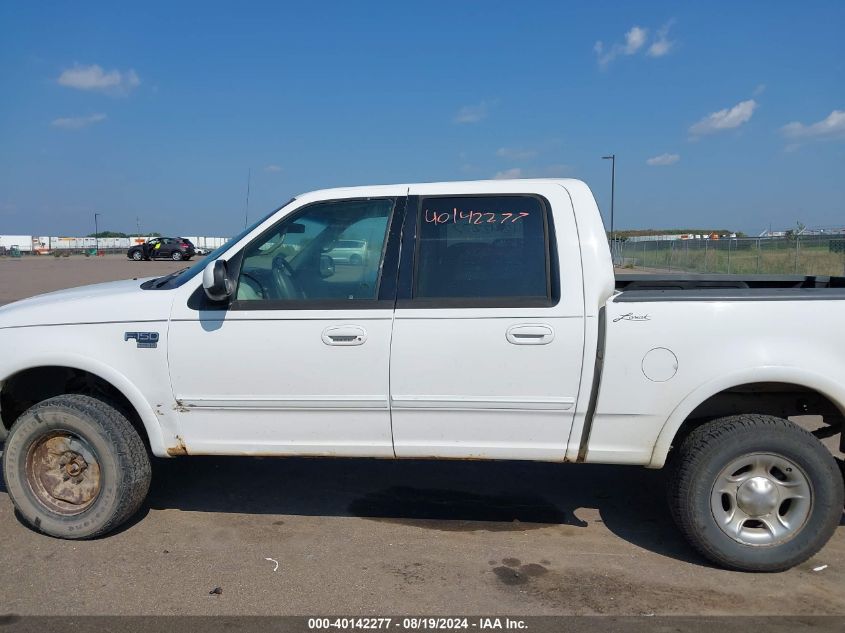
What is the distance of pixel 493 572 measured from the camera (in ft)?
11.9

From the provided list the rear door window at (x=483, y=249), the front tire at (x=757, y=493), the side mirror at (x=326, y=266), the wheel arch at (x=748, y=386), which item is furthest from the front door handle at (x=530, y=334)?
the side mirror at (x=326, y=266)

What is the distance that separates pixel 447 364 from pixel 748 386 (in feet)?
5.19

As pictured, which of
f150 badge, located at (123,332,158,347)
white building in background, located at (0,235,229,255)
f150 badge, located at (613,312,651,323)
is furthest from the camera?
white building in background, located at (0,235,229,255)

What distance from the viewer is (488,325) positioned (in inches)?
140

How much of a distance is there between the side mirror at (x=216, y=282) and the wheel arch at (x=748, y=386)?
2397 mm

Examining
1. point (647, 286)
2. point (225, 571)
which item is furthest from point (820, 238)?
point (225, 571)

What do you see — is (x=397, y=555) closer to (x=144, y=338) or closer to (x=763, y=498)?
(x=144, y=338)

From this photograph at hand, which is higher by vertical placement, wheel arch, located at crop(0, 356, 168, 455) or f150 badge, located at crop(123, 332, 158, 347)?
f150 badge, located at crop(123, 332, 158, 347)

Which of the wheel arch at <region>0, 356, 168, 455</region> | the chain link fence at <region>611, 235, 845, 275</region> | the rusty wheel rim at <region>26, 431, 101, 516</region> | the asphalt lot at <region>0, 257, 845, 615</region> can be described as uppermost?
the chain link fence at <region>611, 235, 845, 275</region>

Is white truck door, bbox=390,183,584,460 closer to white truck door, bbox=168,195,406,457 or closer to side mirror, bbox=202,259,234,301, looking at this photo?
white truck door, bbox=168,195,406,457

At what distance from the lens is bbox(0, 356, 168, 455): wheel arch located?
3.79m

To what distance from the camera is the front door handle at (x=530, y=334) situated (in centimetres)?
351

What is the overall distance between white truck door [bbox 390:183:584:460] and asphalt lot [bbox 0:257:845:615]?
2.06 ft

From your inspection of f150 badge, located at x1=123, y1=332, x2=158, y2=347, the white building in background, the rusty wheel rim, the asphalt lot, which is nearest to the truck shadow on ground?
the asphalt lot
